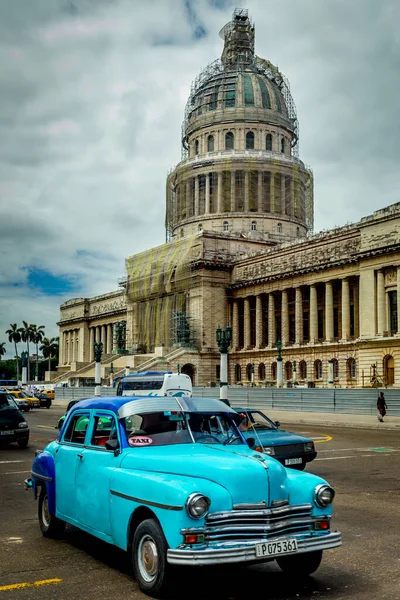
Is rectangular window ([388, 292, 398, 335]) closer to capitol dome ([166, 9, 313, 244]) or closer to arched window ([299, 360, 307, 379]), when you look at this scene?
arched window ([299, 360, 307, 379])

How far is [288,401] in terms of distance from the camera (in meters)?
48.3

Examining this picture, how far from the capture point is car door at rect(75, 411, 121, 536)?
7.98m

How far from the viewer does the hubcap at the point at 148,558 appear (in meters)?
6.92

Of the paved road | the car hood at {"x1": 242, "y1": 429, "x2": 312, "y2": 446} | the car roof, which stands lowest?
the paved road

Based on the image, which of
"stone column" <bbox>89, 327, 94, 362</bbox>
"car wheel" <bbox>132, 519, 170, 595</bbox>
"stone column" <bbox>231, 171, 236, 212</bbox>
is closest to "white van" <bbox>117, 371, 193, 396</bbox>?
"car wheel" <bbox>132, 519, 170, 595</bbox>

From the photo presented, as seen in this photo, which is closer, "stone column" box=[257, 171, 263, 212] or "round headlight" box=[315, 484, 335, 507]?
"round headlight" box=[315, 484, 335, 507]

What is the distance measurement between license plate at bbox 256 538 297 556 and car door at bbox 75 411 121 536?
1933mm

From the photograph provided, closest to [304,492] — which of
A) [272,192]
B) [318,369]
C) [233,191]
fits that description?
[318,369]

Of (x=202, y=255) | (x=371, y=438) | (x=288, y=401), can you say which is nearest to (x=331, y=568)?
(x=371, y=438)

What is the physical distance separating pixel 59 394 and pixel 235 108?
51.0 m

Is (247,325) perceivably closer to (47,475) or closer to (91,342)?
(91,342)

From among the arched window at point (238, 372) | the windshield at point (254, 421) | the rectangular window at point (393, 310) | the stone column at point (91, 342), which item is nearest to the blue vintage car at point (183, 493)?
the windshield at point (254, 421)

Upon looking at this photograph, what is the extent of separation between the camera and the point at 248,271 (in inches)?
3280

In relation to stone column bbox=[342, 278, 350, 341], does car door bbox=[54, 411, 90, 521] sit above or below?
below
